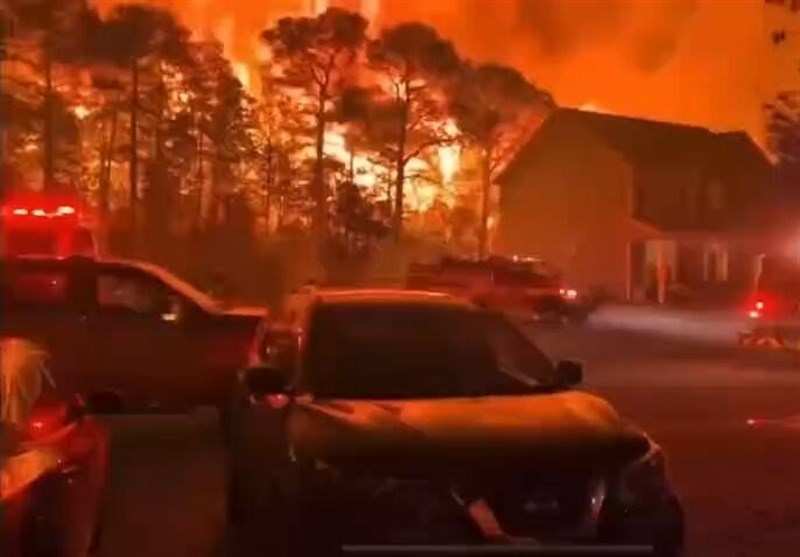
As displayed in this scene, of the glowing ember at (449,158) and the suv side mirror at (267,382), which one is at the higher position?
the glowing ember at (449,158)

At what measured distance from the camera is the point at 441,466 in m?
7.98

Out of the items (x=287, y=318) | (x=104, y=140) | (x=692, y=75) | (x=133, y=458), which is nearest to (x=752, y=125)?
(x=692, y=75)

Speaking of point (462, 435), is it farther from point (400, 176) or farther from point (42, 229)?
point (400, 176)

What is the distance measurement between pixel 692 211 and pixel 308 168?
580 inches

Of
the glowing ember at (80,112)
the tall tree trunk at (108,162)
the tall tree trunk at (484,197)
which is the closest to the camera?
the tall tree trunk at (108,162)

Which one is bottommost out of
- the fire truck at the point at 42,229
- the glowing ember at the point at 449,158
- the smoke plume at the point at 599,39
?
the fire truck at the point at 42,229

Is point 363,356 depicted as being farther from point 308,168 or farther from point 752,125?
point 752,125

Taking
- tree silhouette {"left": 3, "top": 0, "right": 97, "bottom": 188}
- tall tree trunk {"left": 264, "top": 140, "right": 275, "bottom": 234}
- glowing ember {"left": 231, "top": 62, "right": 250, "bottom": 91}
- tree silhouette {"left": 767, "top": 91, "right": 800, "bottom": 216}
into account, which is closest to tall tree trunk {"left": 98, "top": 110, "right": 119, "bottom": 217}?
tree silhouette {"left": 3, "top": 0, "right": 97, "bottom": 188}

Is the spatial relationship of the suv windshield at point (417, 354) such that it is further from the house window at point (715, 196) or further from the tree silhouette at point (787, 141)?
the house window at point (715, 196)

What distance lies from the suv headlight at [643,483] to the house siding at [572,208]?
106ft

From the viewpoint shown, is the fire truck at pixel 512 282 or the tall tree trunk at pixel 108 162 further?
the tall tree trunk at pixel 108 162

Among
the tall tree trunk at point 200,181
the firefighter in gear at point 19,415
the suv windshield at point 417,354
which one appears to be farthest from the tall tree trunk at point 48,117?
the firefighter in gear at point 19,415

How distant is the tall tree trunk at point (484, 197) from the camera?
38469 millimetres

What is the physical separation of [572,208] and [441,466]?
37.6 meters
